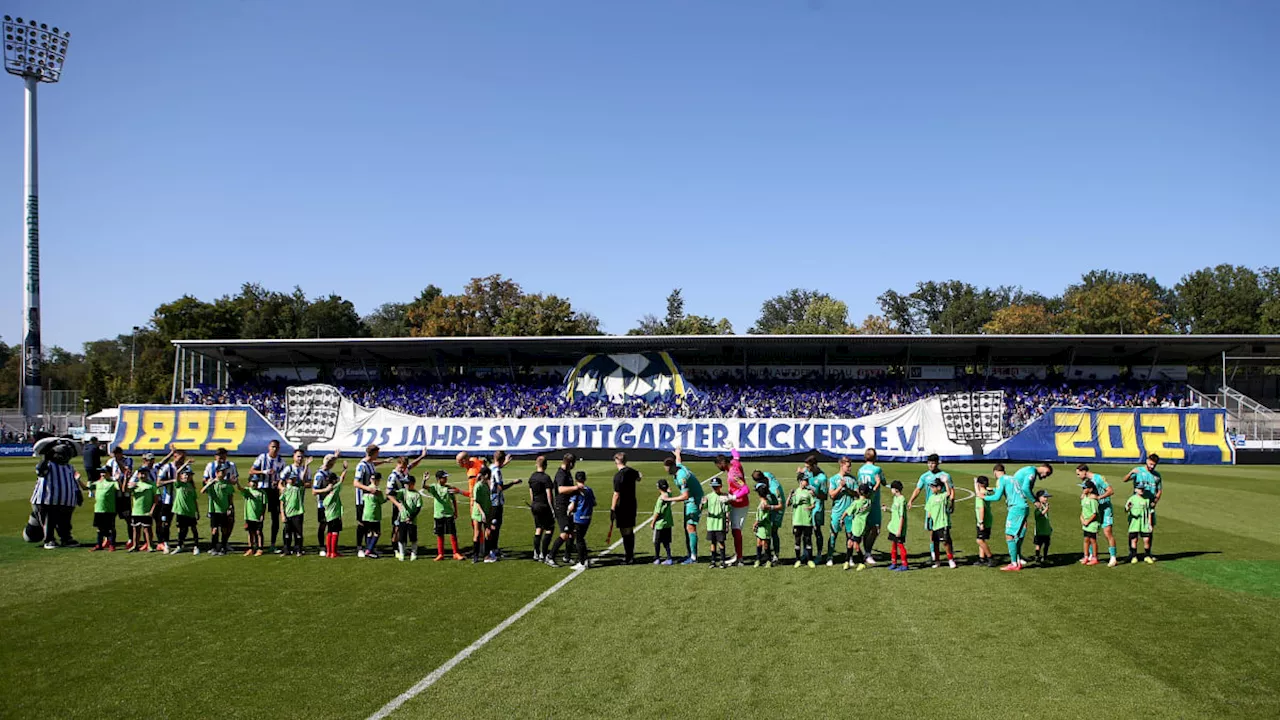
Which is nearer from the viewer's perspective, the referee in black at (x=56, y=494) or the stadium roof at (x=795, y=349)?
the referee in black at (x=56, y=494)

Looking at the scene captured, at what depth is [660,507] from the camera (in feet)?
46.4

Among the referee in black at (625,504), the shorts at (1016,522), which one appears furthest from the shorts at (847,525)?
the referee in black at (625,504)

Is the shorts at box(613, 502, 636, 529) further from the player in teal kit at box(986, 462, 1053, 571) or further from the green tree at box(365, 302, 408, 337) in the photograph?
the green tree at box(365, 302, 408, 337)

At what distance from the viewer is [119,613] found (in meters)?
10.9

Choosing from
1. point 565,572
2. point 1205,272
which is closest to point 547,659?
point 565,572

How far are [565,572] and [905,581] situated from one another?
538cm

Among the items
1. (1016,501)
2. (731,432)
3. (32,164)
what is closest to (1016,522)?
(1016,501)

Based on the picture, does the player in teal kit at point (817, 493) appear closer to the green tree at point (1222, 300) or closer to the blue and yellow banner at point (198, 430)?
the blue and yellow banner at point (198, 430)

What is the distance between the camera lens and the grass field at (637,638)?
7.66m

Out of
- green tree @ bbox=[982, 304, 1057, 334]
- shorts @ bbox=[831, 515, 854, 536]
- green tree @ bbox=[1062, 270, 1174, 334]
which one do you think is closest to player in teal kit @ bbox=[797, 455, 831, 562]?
shorts @ bbox=[831, 515, 854, 536]

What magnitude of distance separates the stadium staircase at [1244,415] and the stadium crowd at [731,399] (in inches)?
49.4

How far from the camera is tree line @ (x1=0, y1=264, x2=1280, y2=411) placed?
8075cm

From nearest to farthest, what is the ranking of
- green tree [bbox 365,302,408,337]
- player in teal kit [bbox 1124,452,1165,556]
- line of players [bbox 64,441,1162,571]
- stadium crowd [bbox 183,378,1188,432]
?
line of players [bbox 64,441,1162,571] → player in teal kit [bbox 1124,452,1165,556] → stadium crowd [bbox 183,378,1188,432] → green tree [bbox 365,302,408,337]

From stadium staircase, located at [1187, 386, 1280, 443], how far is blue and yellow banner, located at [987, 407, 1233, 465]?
10.5 ft
